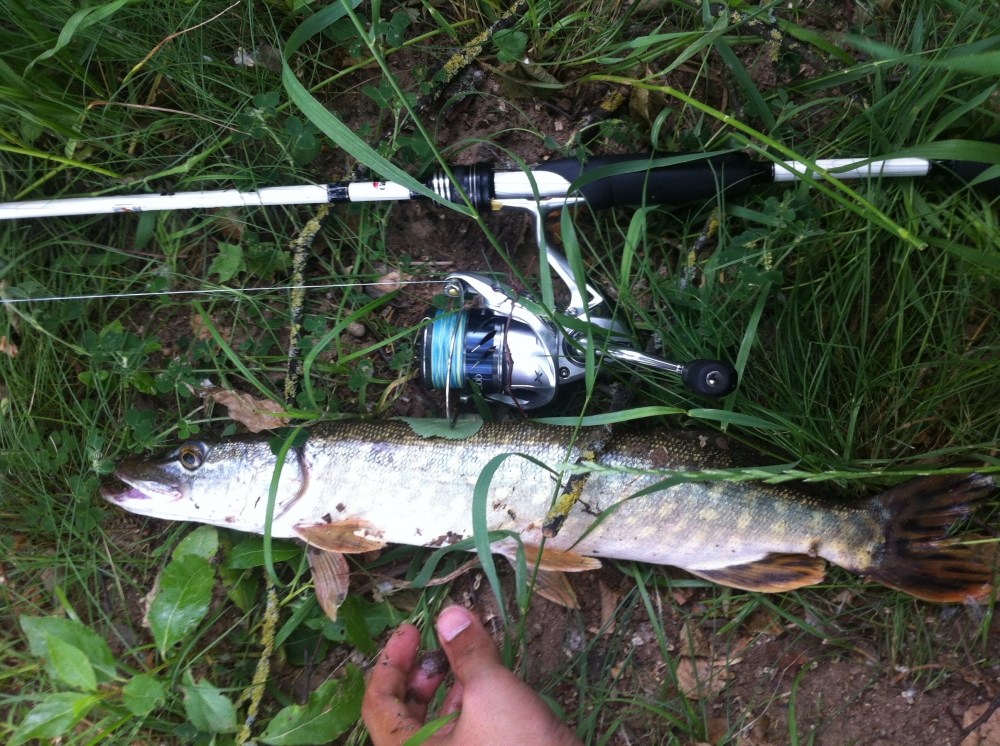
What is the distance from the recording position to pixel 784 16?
6.84 ft

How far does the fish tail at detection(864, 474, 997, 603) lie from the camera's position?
187cm

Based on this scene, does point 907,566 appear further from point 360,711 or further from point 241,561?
point 241,561

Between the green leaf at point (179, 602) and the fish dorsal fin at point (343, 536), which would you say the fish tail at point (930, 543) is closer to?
the fish dorsal fin at point (343, 536)

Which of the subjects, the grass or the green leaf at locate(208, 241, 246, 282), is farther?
the green leaf at locate(208, 241, 246, 282)

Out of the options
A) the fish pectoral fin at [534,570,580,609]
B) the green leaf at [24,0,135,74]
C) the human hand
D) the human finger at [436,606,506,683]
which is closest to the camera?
the human hand

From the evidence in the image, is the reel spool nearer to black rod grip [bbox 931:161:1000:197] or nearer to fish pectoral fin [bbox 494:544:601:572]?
fish pectoral fin [bbox 494:544:601:572]

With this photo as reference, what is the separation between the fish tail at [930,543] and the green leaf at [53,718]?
2287mm

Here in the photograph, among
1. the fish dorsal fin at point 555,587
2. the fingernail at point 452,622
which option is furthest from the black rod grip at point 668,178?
the fingernail at point 452,622

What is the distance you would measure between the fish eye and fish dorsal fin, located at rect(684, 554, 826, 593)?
5.49ft

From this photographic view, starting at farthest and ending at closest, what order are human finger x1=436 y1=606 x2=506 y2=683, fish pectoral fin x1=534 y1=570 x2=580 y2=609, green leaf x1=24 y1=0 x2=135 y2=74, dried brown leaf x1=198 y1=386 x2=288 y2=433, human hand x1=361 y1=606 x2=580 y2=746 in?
dried brown leaf x1=198 y1=386 x2=288 y2=433, fish pectoral fin x1=534 y1=570 x2=580 y2=609, green leaf x1=24 y1=0 x2=135 y2=74, human finger x1=436 y1=606 x2=506 y2=683, human hand x1=361 y1=606 x2=580 y2=746

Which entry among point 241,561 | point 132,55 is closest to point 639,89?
point 132,55

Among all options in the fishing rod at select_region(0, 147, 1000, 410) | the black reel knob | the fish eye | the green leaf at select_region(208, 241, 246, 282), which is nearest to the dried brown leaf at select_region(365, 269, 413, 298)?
the fishing rod at select_region(0, 147, 1000, 410)

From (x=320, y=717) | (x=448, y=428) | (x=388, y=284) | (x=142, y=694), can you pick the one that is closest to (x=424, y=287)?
(x=388, y=284)

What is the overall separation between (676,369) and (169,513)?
5.31ft
